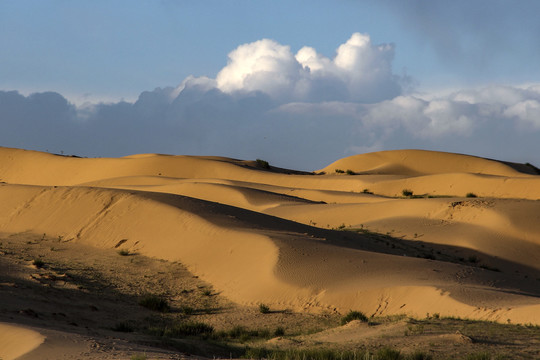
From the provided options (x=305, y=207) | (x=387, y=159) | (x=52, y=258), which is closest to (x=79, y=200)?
(x=52, y=258)

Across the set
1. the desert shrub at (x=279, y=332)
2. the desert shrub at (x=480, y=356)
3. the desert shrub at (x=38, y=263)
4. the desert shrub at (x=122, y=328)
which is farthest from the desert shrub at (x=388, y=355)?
the desert shrub at (x=38, y=263)

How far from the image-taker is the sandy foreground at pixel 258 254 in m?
14.7

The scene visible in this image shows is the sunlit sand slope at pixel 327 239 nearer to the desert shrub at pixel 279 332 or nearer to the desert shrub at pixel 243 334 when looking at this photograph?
the desert shrub at pixel 279 332

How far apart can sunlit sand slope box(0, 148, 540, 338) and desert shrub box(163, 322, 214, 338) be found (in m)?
2.78

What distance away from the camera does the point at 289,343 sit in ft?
39.6

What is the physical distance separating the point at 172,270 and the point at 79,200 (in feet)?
24.9

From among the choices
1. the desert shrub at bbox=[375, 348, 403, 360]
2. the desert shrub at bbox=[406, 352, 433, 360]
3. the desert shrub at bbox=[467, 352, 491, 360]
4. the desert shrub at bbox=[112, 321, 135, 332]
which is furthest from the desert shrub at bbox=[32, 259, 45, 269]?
the desert shrub at bbox=[467, 352, 491, 360]

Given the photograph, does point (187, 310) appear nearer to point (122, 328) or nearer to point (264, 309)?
point (264, 309)

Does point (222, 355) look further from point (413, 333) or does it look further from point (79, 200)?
point (79, 200)

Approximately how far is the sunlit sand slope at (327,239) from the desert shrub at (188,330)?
2776 millimetres

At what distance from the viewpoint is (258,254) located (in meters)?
19.8

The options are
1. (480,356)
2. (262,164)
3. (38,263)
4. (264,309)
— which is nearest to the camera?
(480,356)

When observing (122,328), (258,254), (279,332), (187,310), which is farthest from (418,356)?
(258,254)

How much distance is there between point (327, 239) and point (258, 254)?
3.89m
